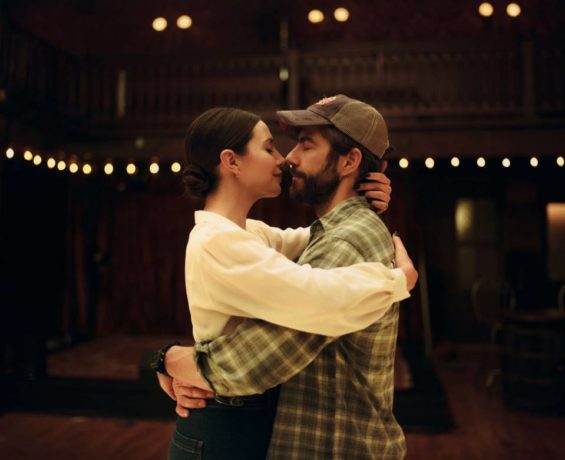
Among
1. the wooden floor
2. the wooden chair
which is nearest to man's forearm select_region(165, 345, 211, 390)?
the wooden floor

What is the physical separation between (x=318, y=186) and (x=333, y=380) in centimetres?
47

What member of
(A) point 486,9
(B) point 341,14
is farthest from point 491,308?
(B) point 341,14

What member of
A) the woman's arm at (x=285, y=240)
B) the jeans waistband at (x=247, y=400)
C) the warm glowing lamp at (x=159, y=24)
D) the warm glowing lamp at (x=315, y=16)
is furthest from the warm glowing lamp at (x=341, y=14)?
the jeans waistband at (x=247, y=400)

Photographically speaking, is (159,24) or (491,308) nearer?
(491,308)

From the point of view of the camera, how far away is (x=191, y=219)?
27.9 feet

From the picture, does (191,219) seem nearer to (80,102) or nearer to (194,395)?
(80,102)

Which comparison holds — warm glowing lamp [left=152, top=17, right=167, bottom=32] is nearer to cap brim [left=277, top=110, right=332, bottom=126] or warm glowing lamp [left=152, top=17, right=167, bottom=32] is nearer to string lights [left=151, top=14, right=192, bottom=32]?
string lights [left=151, top=14, right=192, bottom=32]

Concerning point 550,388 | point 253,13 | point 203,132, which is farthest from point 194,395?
point 253,13

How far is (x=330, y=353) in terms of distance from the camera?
1.32 metres

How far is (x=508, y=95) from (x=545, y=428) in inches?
162

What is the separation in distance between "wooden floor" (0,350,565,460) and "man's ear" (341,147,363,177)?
3270 millimetres

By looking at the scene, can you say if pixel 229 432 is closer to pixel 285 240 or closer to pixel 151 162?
pixel 285 240

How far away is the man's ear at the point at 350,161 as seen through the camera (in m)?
1.46

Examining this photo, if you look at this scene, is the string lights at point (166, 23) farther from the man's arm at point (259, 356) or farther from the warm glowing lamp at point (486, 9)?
the man's arm at point (259, 356)
